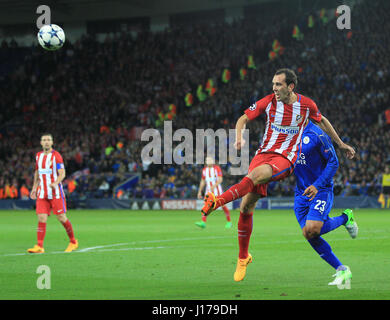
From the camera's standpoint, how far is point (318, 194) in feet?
26.2

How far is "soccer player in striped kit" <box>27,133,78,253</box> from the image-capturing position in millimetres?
12750

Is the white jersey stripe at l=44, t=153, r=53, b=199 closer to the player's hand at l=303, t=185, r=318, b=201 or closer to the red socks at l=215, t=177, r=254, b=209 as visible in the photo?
the red socks at l=215, t=177, r=254, b=209

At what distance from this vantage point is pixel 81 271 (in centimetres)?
945

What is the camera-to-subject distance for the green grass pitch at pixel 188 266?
290 inches

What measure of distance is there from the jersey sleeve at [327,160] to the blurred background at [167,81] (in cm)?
2206

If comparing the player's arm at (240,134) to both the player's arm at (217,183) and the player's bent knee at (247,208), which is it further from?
the player's arm at (217,183)

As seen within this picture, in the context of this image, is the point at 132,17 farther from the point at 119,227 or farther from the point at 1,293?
the point at 1,293

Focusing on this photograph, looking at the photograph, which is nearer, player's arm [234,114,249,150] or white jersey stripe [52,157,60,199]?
player's arm [234,114,249,150]

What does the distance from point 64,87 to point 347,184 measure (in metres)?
21.3


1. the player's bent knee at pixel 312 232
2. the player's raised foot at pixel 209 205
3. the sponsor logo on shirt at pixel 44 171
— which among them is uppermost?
the sponsor logo on shirt at pixel 44 171

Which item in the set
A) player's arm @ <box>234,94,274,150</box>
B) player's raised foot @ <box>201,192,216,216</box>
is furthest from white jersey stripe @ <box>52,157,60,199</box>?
player's raised foot @ <box>201,192,216,216</box>

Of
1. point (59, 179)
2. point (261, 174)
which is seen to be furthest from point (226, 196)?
point (59, 179)

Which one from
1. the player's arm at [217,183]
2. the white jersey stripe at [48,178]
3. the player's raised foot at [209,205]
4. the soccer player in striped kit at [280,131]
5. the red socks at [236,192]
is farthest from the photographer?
the player's arm at [217,183]

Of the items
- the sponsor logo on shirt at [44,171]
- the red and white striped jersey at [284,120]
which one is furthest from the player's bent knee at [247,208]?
the sponsor logo on shirt at [44,171]
